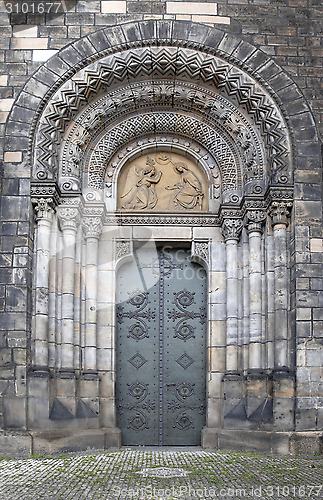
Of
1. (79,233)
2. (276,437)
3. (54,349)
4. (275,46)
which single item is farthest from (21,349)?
(275,46)

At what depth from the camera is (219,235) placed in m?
10.6

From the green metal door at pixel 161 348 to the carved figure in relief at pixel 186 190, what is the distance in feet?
2.66

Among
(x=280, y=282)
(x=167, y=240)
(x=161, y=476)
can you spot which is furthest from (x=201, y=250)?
(x=161, y=476)

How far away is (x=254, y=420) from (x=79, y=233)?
4004mm

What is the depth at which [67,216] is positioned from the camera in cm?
1000

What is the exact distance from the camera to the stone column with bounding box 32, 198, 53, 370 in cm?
923

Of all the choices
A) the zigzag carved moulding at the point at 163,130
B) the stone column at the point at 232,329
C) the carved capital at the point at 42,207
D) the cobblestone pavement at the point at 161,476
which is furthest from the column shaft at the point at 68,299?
the stone column at the point at 232,329

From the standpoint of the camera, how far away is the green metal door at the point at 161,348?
33.6 ft

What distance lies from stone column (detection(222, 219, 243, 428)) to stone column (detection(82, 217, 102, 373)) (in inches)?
82.5

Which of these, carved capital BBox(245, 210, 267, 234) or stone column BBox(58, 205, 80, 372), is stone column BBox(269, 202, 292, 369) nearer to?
carved capital BBox(245, 210, 267, 234)

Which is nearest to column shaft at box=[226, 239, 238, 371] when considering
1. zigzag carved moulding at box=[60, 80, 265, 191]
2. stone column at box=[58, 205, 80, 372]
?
zigzag carved moulding at box=[60, 80, 265, 191]

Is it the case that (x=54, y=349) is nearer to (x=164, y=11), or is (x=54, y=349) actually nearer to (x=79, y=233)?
(x=79, y=233)

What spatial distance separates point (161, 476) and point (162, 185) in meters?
5.28

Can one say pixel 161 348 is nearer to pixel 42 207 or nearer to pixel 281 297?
pixel 281 297
